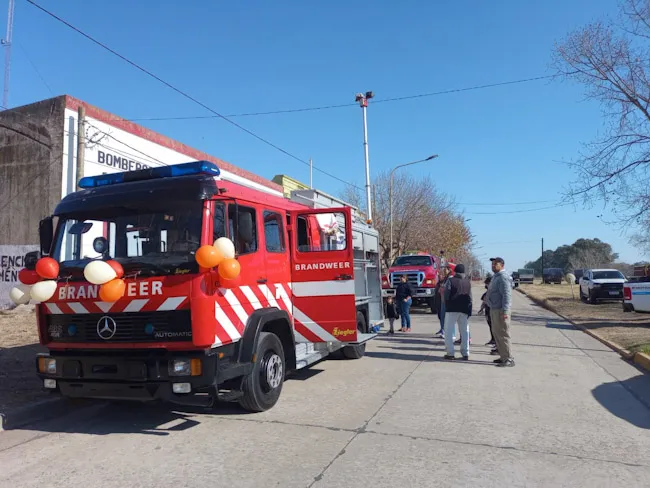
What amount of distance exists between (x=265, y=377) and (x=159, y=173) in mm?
2720

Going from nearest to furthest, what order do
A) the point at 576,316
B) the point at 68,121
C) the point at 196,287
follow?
1. the point at 196,287
2. the point at 68,121
3. the point at 576,316

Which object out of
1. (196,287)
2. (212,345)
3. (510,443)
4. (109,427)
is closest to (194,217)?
(196,287)

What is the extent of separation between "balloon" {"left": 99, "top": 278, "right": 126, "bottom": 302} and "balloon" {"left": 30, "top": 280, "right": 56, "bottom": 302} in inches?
28.7

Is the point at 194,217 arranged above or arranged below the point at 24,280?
above

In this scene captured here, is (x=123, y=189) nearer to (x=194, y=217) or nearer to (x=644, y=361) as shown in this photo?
(x=194, y=217)

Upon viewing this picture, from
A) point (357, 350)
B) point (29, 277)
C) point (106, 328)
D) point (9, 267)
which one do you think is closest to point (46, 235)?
point (29, 277)

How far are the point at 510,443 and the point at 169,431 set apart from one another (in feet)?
11.9

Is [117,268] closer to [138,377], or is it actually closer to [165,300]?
[165,300]

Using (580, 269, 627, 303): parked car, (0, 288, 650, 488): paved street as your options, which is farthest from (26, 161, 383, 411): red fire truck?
(580, 269, 627, 303): parked car

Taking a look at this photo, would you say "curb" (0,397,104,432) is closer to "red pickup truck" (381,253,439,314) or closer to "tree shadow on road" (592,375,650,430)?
"tree shadow on road" (592,375,650,430)

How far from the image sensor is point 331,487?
398 centimetres

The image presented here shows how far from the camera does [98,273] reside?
15.8 ft

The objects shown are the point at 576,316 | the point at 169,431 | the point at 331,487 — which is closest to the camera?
the point at 331,487

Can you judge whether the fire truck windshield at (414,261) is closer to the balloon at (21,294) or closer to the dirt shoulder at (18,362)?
the dirt shoulder at (18,362)
